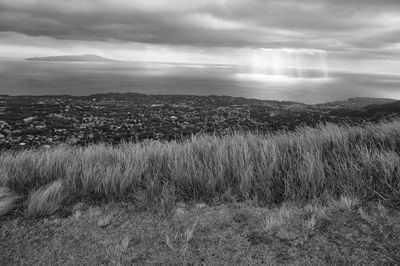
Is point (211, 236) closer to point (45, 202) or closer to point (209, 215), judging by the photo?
point (209, 215)

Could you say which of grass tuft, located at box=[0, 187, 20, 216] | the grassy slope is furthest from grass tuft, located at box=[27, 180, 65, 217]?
grass tuft, located at box=[0, 187, 20, 216]

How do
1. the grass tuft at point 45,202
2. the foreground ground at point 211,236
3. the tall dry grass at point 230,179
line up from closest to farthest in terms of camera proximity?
the foreground ground at point 211,236
the grass tuft at point 45,202
the tall dry grass at point 230,179

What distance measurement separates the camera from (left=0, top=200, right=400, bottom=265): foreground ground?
2.20 metres

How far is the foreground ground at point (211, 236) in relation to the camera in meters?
2.20

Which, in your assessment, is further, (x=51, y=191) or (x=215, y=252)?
(x=51, y=191)

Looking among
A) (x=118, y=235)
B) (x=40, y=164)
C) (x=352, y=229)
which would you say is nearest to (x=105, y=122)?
(x=40, y=164)

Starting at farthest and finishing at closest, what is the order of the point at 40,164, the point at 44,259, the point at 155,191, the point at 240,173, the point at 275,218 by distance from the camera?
the point at 40,164
the point at 240,173
the point at 155,191
the point at 275,218
the point at 44,259

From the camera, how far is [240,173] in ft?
12.2

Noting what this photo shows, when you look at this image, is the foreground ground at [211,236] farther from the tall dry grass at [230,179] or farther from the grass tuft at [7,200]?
the tall dry grass at [230,179]

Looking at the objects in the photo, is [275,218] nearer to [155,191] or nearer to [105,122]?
[155,191]

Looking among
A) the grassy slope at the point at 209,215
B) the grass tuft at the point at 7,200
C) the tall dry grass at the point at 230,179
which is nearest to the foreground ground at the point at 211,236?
the grassy slope at the point at 209,215

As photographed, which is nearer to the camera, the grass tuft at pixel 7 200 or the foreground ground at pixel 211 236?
the foreground ground at pixel 211 236

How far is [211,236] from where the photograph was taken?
2.50 m

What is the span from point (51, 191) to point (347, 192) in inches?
144
